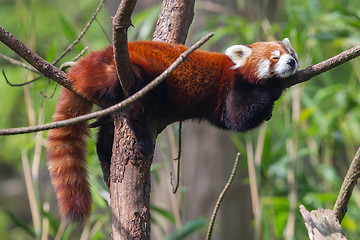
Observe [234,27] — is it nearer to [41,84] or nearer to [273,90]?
[273,90]

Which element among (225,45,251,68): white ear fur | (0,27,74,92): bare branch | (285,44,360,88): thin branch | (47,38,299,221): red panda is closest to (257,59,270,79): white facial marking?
(47,38,299,221): red panda

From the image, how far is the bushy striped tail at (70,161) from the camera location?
1.97m

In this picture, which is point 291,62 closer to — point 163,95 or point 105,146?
Result: point 163,95

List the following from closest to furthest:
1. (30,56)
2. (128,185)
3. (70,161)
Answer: (30,56), (128,185), (70,161)

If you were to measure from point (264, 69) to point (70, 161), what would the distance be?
1232 millimetres

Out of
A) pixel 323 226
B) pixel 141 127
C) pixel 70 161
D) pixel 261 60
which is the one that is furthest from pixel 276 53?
pixel 70 161

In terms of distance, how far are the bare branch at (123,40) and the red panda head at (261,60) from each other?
963 mm

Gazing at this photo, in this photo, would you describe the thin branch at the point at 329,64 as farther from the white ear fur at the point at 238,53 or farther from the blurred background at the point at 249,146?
the blurred background at the point at 249,146

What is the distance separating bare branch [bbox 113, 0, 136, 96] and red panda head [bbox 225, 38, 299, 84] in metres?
0.96

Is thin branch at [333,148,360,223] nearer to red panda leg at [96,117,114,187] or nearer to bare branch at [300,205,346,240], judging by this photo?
bare branch at [300,205,346,240]

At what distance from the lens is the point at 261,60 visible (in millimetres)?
2506

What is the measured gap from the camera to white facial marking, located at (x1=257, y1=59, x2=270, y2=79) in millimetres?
2474

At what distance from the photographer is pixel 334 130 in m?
3.93

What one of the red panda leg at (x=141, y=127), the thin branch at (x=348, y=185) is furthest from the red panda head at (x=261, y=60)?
the thin branch at (x=348, y=185)
